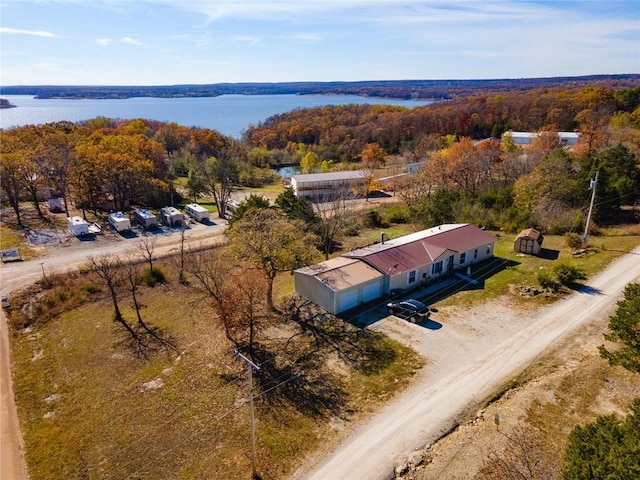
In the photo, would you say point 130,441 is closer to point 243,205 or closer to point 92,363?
point 92,363

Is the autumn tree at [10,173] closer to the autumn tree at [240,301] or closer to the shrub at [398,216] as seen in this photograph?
the autumn tree at [240,301]

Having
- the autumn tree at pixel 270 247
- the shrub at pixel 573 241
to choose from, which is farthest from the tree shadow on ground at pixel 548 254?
the autumn tree at pixel 270 247

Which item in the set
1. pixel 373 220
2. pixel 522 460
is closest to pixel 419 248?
pixel 373 220

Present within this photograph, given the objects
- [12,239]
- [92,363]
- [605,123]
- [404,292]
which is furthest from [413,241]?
[605,123]

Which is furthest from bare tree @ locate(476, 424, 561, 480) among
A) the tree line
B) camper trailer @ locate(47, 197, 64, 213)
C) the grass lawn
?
camper trailer @ locate(47, 197, 64, 213)

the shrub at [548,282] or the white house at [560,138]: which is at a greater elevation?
the white house at [560,138]

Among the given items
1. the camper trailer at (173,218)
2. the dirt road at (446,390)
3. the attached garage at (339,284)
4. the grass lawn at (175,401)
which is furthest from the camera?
the camper trailer at (173,218)
